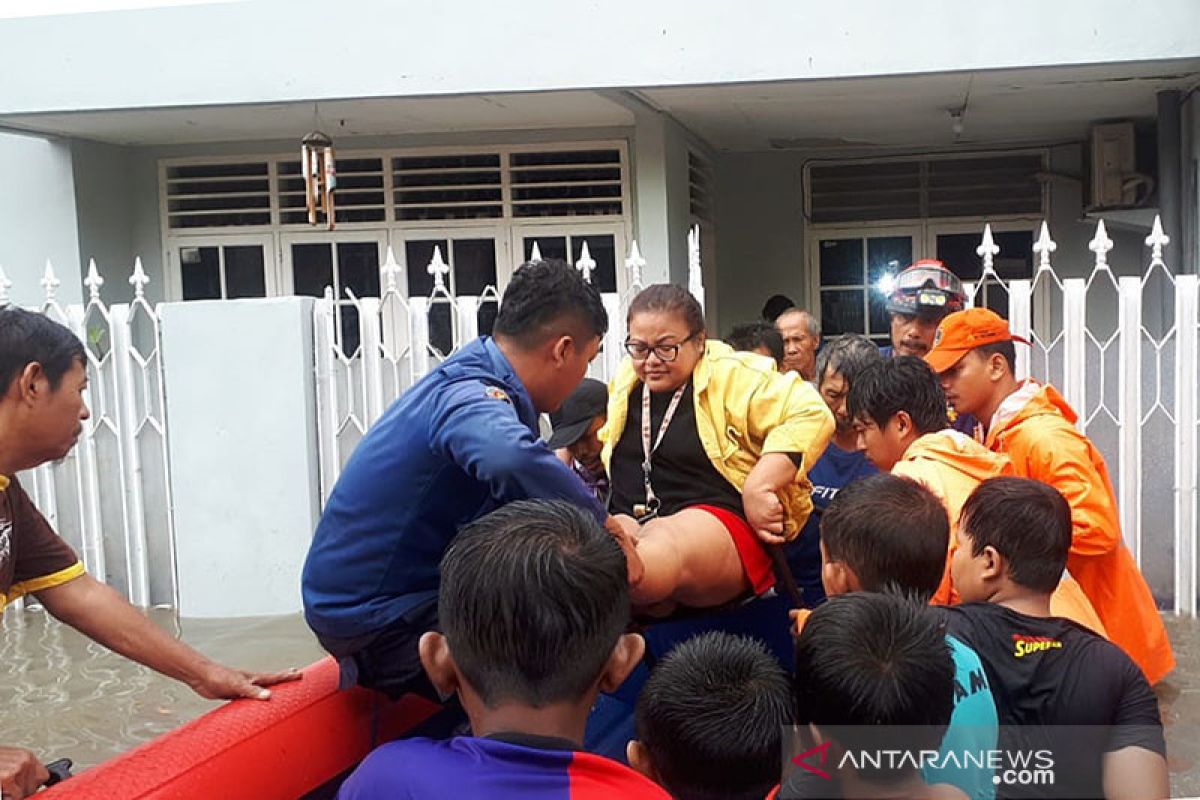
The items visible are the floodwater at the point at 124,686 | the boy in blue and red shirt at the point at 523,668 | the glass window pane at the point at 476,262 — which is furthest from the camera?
the glass window pane at the point at 476,262

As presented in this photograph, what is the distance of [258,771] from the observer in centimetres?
194

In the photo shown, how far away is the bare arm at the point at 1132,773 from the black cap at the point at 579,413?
73.4 inches

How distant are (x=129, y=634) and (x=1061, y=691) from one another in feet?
5.84

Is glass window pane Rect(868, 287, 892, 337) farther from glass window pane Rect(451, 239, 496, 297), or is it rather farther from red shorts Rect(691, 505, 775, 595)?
red shorts Rect(691, 505, 775, 595)

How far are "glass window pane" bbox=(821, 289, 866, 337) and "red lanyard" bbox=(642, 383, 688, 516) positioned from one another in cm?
664

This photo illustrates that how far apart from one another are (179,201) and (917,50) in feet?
18.0

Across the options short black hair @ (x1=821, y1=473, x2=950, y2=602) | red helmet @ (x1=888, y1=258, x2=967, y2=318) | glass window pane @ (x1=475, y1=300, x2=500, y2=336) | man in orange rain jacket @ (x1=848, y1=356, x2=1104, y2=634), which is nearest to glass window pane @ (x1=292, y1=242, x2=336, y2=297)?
glass window pane @ (x1=475, y1=300, x2=500, y2=336)

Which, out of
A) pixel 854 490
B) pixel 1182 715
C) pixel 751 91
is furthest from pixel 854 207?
pixel 854 490

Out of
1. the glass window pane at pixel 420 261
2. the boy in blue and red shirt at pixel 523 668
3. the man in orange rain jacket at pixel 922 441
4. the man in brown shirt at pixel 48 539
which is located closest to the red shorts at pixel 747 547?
the man in orange rain jacket at pixel 922 441

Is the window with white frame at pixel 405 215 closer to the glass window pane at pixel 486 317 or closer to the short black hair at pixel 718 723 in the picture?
the glass window pane at pixel 486 317

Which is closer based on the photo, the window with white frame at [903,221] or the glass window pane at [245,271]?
the glass window pane at [245,271]

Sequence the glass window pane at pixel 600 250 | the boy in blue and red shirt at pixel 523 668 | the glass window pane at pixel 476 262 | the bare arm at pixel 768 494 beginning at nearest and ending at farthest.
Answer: the boy in blue and red shirt at pixel 523 668
the bare arm at pixel 768 494
the glass window pane at pixel 600 250
the glass window pane at pixel 476 262

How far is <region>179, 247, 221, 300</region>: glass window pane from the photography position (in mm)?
8516

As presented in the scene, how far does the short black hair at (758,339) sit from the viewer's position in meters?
4.55
